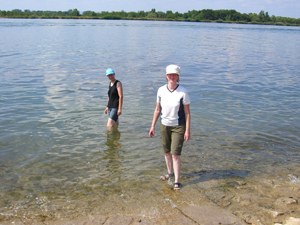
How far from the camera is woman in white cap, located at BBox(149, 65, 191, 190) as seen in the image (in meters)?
5.03

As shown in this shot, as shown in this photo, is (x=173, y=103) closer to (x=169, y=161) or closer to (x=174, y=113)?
(x=174, y=113)

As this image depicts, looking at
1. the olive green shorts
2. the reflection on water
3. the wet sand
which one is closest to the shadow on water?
the wet sand

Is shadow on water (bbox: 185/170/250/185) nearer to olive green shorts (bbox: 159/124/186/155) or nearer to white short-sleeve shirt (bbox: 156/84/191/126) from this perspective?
olive green shorts (bbox: 159/124/186/155)

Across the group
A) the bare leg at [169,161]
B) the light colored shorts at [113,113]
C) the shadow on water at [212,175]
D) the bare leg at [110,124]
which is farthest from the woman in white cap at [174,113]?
the bare leg at [110,124]

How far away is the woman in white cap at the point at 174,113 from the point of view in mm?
5027

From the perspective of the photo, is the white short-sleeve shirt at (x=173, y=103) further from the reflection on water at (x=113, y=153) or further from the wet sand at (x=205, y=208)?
the reflection on water at (x=113, y=153)

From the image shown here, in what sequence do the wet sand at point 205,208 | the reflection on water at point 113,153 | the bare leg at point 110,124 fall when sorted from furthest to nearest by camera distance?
1. the bare leg at point 110,124
2. the reflection on water at point 113,153
3. the wet sand at point 205,208

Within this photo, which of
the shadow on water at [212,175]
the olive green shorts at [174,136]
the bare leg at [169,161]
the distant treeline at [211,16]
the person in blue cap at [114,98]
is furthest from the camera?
the distant treeline at [211,16]

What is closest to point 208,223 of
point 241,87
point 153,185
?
point 153,185

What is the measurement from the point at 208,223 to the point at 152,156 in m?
2.92

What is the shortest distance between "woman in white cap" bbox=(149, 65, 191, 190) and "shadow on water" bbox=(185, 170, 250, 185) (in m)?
0.68

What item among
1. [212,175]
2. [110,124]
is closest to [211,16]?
[110,124]

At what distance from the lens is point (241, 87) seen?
15172 millimetres

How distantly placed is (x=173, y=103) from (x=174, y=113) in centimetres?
19
